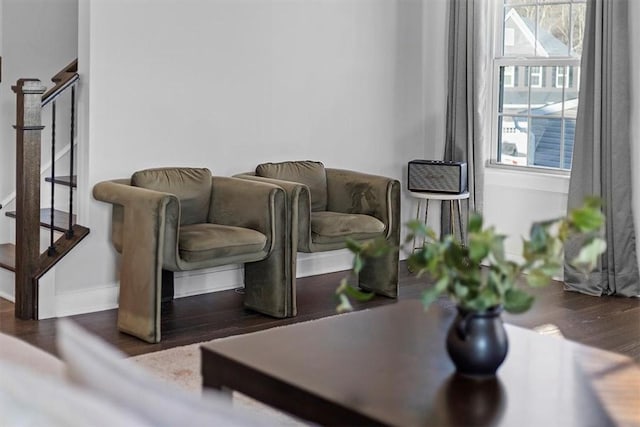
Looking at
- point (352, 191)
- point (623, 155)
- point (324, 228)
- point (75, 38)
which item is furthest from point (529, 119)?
point (75, 38)

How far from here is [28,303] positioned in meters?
4.96

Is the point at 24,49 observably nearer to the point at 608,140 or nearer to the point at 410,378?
the point at 608,140

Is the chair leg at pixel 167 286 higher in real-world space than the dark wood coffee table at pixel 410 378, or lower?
lower

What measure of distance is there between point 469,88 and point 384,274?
1598 millimetres

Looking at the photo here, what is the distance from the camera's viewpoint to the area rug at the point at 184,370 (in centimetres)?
373

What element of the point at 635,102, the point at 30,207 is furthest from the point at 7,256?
the point at 635,102

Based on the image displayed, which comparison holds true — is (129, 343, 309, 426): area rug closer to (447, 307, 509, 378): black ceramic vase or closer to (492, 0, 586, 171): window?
(447, 307, 509, 378): black ceramic vase

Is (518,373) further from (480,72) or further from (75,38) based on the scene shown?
(75,38)

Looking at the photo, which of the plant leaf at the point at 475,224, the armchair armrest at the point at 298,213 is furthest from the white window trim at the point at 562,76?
the plant leaf at the point at 475,224

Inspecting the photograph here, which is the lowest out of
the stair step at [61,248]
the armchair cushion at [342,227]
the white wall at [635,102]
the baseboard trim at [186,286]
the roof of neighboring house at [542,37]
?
the baseboard trim at [186,286]

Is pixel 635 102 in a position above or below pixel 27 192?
above

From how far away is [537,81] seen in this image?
645cm

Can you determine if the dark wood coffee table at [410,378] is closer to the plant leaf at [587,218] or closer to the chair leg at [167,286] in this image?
the plant leaf at [587,218]

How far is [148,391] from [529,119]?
5346mm
